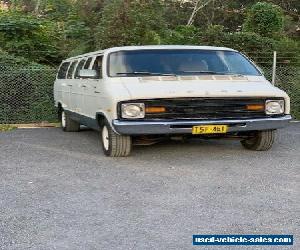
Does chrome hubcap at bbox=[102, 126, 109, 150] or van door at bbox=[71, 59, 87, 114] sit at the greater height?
van door at bbox=[71, 59, 87, 114]

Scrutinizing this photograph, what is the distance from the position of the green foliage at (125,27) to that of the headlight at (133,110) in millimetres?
8815

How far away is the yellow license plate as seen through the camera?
6912 mm

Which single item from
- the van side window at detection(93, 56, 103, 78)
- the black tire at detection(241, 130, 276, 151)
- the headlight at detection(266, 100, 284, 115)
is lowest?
the black tire at detection(241, 130, 276, 151)

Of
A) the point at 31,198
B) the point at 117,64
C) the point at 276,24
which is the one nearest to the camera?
the point at 31,198

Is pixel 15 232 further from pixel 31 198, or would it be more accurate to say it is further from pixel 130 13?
pixel 130 13

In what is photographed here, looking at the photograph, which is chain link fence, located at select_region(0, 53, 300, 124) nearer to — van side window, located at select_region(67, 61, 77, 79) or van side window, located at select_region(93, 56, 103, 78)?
van side window, located at select_region(67, 61, 77, 79)

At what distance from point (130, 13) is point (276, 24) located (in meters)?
6.31

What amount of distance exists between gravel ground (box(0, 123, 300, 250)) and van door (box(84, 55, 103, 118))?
0.69 meters

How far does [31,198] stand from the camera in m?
5.31

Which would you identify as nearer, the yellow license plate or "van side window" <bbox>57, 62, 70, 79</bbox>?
the yellow license plate

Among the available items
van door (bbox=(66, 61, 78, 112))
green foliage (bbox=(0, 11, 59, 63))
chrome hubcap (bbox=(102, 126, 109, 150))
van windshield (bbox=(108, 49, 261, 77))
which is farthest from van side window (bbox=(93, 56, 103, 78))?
green foliage (bbox=(0, 11, 59, 63))

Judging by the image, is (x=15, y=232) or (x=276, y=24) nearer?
(x=15, y=232)

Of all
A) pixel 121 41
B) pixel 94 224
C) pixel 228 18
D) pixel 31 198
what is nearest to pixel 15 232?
pixel 94 224

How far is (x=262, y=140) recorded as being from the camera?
25.8 ft
